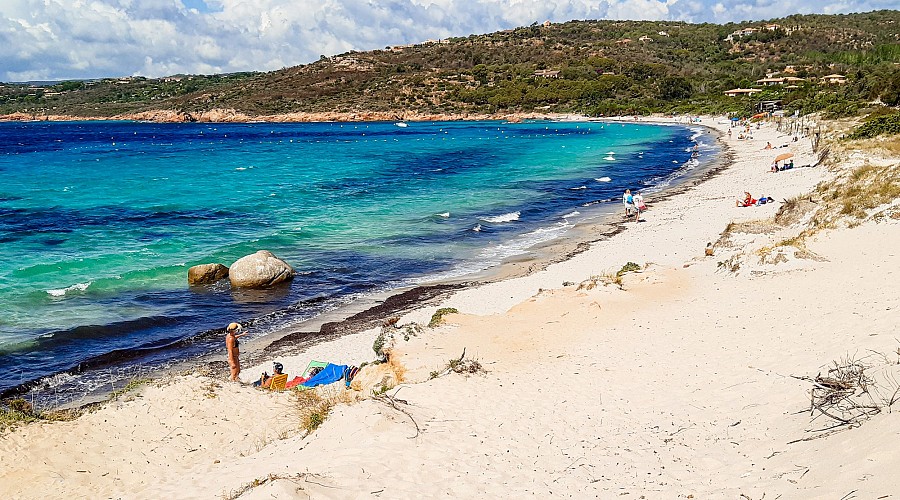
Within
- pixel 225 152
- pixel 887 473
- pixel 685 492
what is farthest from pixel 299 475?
pixel 225 152

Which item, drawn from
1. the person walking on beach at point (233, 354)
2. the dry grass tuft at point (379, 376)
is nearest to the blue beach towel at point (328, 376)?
the dry grass tuft at point (379, 376)

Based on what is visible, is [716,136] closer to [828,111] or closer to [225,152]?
[828,111]

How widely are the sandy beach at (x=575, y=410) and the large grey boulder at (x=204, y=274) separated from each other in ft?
23.5

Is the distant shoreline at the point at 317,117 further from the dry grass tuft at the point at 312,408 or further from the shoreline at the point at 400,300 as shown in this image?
the dry grass tuft at the point at 312,408

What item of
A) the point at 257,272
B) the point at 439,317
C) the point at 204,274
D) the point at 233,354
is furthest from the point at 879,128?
the point at 233,354

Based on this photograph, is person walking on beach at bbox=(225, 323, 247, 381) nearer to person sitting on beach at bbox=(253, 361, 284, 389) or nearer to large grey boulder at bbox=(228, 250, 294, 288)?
person sitting on beach at bbox=(253, 361, 284, 389)

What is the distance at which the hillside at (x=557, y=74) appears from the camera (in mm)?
118688

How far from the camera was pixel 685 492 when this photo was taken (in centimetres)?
643

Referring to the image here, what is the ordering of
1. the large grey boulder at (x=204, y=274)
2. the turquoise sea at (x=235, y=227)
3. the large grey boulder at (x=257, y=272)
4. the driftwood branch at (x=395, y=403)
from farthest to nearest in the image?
the large grey boulder at (x=204, y=274)
the large grey boulder at (x=257, y=272)
the turquoise sea at (x=235, y=227)
the driftwood branch at (x=395, y=403)

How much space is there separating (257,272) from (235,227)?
412 inches

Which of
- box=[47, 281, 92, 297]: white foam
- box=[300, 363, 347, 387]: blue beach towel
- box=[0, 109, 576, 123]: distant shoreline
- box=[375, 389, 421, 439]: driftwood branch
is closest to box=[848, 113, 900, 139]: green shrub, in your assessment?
box=[300, 363, 347, 387]: blue beach towel

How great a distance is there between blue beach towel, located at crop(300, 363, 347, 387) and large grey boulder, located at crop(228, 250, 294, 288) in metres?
7.56

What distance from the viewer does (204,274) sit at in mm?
19750

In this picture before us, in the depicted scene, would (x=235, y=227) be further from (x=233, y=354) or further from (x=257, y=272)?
(x=233, y=354)
